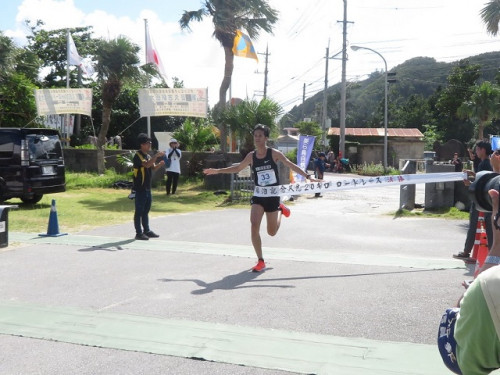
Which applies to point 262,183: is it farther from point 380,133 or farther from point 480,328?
point 380,133

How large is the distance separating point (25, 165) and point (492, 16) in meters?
16.0

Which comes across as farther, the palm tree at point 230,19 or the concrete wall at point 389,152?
the concrete wall at point 389,152

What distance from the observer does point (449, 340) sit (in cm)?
240

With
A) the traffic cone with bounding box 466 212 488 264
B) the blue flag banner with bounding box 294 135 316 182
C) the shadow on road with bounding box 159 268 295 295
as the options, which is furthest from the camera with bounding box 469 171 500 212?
the blue flag banner with bounding box 294 135 316 182

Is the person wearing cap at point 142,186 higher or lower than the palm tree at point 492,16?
lower

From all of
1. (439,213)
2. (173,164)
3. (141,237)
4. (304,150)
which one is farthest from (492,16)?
(141,237)

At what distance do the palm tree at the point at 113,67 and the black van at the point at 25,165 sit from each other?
26.4 ft

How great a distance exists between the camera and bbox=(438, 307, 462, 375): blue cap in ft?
7.79

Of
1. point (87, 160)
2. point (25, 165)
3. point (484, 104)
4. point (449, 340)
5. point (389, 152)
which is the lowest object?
point (449, 340)

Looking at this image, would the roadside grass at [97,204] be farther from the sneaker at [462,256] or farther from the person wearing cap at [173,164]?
the sneaker at [462,256]

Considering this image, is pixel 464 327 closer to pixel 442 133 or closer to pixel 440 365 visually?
pixel 440 365

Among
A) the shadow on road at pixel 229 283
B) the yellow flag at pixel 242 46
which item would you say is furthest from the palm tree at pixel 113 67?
the shadow on road at pixel 229 283

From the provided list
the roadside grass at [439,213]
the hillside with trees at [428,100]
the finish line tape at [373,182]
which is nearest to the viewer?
the finish line tape at [373,182]

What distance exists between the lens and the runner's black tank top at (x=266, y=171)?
7.52 meters
